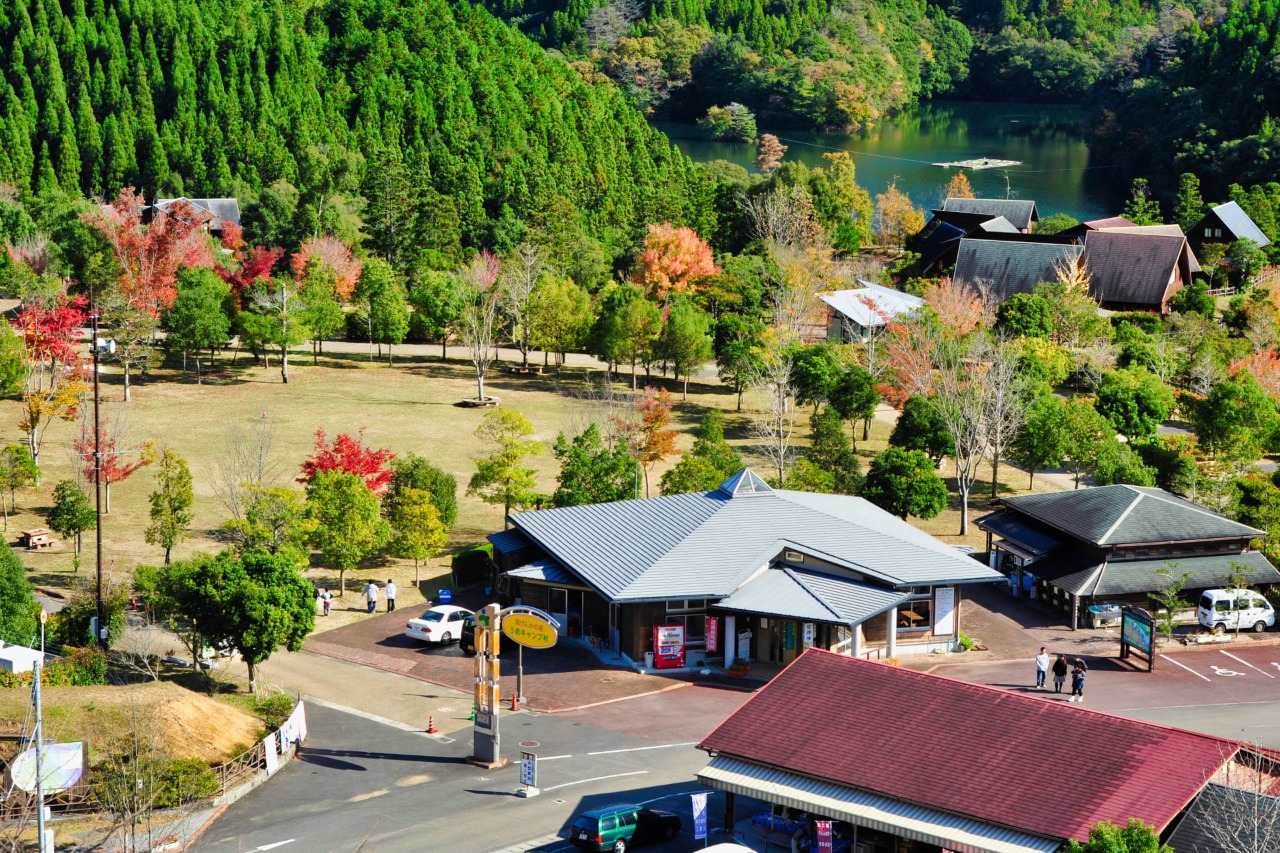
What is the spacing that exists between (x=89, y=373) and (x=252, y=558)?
124 feet

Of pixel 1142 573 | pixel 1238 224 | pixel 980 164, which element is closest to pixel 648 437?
pixel 1142 573

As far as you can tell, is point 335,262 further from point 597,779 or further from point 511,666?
point 597,779

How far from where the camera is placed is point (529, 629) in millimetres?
42375

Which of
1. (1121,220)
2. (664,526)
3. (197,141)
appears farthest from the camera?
(197,141)

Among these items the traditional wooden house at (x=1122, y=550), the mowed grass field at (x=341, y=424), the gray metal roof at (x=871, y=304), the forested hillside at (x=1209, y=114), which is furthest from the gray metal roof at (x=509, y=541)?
the forested hillside at (x=1209, y=114)

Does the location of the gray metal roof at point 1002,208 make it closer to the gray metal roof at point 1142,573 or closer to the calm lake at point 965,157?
the calm lake at point 965,157

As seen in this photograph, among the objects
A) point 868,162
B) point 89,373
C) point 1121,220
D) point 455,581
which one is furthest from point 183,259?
point 868,162

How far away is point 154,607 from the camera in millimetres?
46812

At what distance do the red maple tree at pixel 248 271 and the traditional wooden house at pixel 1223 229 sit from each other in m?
62.2

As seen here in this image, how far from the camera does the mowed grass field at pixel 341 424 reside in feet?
185

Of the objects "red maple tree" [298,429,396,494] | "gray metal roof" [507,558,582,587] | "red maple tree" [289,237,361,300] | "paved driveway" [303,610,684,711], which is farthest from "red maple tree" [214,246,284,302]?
"gray metal roof" [507,558,582,587]

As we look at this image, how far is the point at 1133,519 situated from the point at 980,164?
12139 centimetres

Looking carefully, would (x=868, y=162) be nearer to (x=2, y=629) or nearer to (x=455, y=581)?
(x=455, y=581)

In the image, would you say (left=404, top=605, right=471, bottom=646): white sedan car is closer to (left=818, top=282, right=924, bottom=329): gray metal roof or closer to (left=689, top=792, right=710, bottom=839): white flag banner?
(left=689, top=792, right=710, bottom=839): white flag banner
